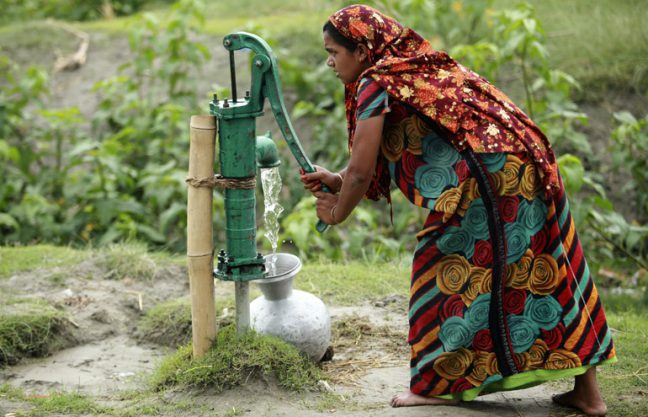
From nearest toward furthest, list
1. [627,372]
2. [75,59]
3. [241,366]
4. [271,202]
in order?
[241,366] → [271,202] → [627,372] → [75,59]

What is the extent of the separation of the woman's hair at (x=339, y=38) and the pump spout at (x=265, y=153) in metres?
0.44

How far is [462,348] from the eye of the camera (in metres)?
2.96

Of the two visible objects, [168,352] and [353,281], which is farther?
[353,281]

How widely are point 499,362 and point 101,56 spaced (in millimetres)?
6224

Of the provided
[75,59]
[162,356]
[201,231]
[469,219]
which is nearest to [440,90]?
[469,219]

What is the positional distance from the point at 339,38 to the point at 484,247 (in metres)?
0.82

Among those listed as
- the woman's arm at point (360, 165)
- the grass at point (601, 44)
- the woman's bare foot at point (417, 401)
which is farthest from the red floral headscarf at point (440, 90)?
the grass at point (601, 44)

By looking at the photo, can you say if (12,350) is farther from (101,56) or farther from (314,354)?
(101,56)

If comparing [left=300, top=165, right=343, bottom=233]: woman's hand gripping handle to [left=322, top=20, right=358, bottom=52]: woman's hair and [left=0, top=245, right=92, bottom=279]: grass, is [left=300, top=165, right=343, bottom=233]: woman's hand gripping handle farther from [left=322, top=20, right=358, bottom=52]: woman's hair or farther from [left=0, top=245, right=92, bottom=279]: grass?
[left=0, top=245, right=92, bottom=279]: grass

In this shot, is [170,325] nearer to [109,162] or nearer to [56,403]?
[56,403]

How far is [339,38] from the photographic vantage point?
2.92 m

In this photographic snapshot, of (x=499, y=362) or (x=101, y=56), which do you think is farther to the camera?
(x=101, y=56)

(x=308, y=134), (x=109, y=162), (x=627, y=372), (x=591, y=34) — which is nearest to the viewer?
(x=627, y=372)

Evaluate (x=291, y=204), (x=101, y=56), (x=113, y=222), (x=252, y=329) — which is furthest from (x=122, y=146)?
(x=252, y=329)
